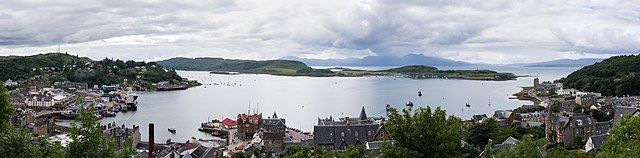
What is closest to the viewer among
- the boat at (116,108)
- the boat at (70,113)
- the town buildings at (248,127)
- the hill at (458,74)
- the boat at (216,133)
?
the town buildings at (248,127)

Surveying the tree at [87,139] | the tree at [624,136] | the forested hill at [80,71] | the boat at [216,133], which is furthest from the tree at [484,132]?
the forested hill at [80,71]

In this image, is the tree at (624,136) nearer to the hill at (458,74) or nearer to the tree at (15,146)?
the tree at (15,146)

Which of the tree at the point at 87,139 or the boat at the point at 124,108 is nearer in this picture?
the tree at the point at 87,139

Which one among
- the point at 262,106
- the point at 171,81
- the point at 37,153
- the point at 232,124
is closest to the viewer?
the point at 37,153

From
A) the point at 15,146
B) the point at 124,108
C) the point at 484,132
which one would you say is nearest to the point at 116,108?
the point at 124,108

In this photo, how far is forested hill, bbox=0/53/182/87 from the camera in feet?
265

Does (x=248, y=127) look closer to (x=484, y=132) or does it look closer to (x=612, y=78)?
(x=484, y=132)

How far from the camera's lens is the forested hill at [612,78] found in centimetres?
5266

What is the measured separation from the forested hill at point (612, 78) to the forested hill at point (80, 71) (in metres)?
58.3

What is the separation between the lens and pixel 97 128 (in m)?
6.94

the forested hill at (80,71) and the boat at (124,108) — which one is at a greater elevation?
the forested hill at (80,71)

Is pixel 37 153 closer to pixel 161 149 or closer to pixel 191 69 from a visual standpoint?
pixel 161 149

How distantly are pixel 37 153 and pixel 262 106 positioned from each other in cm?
4743

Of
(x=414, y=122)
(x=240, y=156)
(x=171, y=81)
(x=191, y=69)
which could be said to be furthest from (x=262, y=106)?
(x=191, y=69)
